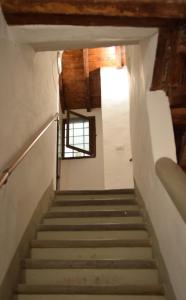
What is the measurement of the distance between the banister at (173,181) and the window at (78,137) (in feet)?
15.9

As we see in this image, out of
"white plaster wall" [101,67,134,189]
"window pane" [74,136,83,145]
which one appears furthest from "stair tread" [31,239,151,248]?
"window pane" [74,136,83,145]

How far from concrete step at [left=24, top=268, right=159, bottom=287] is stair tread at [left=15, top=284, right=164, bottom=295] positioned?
10 cm

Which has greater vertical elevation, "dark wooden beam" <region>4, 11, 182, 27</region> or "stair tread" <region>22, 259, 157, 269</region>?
"dark wooden beam" <region>4, 11, 182, 27</region>

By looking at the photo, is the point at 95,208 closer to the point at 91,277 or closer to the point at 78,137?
the point at 91,277

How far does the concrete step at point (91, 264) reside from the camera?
7.23ft

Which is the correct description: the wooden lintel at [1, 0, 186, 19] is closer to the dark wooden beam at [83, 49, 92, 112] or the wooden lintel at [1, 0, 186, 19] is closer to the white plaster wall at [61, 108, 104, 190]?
the dark wooden beam at [83, 49, 92, 112]

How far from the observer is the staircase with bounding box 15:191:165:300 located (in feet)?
6.57

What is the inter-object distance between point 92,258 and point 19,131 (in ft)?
3.77

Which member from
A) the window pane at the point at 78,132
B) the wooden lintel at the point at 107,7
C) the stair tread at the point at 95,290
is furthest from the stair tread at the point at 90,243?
the window pane at the point at 78,132

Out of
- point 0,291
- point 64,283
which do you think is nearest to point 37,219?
point 64,283

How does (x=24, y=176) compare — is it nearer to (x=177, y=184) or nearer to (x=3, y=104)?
(x=3, y=104)

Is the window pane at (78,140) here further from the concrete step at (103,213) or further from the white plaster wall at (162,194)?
the white plaster wall at (162,194)

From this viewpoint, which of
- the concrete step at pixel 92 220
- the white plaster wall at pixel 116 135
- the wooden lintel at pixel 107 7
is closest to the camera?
the wooden lintel at pixel 107 7

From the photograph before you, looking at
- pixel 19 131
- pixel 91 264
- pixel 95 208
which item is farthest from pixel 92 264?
pixel 19 131
